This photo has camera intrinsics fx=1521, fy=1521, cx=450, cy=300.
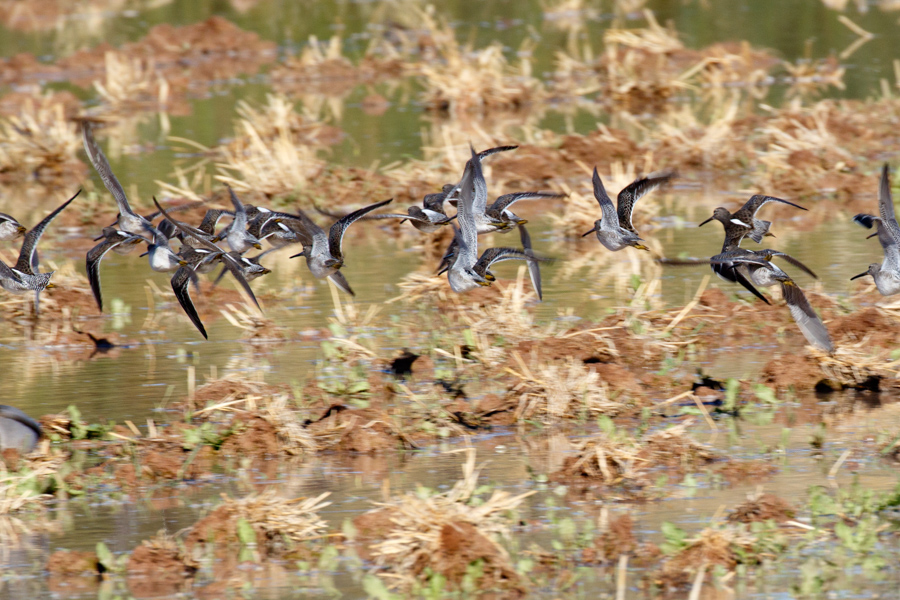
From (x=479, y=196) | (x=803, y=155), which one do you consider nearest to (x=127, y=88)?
(x=803, y=155)

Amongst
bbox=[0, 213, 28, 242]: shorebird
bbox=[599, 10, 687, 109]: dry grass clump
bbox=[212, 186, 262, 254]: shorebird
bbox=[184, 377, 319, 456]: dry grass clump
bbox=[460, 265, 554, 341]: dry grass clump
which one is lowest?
bbox=[184, 377, 319, 456]: dry grass clump

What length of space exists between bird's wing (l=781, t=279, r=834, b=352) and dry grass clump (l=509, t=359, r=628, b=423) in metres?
1.34

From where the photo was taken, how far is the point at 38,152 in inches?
753

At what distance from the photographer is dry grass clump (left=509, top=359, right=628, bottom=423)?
9336 mm

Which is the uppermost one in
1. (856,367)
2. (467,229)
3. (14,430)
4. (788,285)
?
(467,229)

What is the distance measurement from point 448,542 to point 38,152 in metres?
13.4

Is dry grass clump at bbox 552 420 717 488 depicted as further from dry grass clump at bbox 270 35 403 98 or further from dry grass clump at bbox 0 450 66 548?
dry grass clump at bbox 270 35 403 98

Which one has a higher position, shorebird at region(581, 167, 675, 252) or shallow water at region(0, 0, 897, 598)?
shorebird at region(581, 167, 675, 252)

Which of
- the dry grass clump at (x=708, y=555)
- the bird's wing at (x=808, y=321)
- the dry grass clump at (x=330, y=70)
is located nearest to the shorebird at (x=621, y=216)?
the bird's wing at (x=808, y=321)

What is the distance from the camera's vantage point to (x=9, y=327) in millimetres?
12734

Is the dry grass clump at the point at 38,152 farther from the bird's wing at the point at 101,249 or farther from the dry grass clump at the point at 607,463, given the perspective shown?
the dry grass clump at the point at 607,463

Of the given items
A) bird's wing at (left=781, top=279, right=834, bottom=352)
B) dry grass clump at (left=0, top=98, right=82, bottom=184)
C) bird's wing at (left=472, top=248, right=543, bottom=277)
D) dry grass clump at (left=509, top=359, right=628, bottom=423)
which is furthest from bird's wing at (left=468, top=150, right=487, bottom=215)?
dry grass clump at (left=0, top=98, right=82, bottom=184)

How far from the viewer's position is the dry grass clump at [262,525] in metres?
7.59

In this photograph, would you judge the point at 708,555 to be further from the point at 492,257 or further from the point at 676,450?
the point at 492,257
